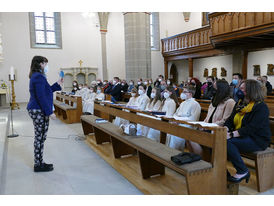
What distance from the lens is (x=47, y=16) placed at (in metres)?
16.1

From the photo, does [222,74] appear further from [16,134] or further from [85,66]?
[16,134]

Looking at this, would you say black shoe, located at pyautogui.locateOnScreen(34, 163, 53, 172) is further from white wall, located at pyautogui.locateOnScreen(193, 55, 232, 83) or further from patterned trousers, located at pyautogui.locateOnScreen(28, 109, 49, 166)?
white wall, located at pyautogui.locateOnScreen(193, 55, 232, 83)

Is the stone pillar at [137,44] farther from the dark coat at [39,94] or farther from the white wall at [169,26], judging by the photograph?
the dark coat at [39,94]

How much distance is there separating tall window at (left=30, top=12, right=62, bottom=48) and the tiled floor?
38.4 feet

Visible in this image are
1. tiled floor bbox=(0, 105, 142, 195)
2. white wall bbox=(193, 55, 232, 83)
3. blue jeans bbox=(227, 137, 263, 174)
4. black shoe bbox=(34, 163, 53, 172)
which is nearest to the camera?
blue jeans bbox=(227, 137, 263, 174)

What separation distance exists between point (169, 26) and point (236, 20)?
11092mm

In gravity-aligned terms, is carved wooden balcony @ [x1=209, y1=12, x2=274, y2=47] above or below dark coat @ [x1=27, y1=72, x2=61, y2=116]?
above

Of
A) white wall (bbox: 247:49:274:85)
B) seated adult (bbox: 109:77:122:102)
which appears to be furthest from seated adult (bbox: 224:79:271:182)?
white wall (bbox: 247:49:274:85)

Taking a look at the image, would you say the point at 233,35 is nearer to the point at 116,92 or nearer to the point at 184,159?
the point at 116,92

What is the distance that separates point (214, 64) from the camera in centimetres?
1563

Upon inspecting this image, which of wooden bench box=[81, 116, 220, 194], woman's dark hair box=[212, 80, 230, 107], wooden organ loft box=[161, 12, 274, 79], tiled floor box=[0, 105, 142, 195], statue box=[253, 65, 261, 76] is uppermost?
wooden organ loft box=[161, 12, 274, 79]

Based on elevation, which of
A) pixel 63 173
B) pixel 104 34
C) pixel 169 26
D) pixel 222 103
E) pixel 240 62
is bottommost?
pixel 63 173

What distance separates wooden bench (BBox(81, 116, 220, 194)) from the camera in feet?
8.54

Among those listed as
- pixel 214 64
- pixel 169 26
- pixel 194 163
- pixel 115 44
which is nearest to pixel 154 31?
pixel 169 26
